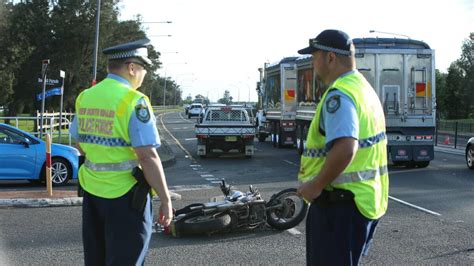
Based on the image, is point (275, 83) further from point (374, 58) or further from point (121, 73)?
point (121, 73)

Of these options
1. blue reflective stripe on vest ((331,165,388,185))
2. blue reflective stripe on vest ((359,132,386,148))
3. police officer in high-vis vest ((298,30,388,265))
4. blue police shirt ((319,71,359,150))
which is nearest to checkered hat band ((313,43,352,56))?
police officer in high-vis vest ((298,30,388,265))

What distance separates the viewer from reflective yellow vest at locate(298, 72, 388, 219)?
3.39 meters

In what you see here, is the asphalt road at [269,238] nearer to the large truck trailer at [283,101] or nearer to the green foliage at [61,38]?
the large truck trailer at [283,101]

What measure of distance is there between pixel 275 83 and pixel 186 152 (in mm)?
5877

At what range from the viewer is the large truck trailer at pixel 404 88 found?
16.8m

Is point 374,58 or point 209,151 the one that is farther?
Result: point 209,151

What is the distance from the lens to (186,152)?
2378 centimetres

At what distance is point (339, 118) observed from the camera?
10.7ft

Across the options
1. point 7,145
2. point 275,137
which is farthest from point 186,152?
point 7,145

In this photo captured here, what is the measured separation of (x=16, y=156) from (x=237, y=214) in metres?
7.10

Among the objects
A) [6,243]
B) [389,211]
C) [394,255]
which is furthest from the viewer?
[389,211]

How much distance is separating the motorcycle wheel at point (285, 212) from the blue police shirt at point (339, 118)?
477 centimetres

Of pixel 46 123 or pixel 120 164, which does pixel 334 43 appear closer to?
pixel 120 164

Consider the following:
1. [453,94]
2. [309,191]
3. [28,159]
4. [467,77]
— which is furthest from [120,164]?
[453,94]
